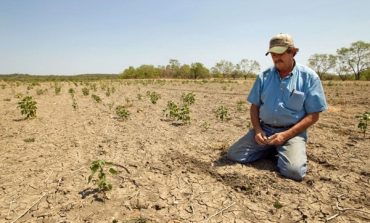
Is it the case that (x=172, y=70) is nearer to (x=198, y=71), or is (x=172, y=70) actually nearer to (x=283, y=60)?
(x=198, y=71)

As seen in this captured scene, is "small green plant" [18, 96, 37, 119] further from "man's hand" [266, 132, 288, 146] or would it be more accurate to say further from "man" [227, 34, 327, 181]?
"man's hand" [266, 132, 288, 146]

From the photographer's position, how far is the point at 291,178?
3307 mm

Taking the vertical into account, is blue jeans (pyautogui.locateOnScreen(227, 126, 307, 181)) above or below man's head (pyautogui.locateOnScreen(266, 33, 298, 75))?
below

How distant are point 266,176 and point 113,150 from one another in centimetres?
235

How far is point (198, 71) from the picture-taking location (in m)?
73.1

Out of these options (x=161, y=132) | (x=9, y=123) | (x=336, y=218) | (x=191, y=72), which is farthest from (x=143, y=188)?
(x=191, y=72)

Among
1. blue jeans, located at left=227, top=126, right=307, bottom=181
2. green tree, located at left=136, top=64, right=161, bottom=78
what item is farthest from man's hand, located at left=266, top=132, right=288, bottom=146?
green tree, located at left=136, top=64, right=161, bottom=78

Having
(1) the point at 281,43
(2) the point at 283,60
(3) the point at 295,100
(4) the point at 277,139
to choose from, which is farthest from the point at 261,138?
(1) the point at 281,43

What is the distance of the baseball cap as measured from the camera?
10.6 feet

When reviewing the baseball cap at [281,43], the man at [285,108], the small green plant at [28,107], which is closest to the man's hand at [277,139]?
the man at [285,108]

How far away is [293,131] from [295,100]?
353mm

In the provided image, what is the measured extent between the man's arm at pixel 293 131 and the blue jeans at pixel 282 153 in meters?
0.11

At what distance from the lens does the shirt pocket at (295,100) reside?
338 centimetres

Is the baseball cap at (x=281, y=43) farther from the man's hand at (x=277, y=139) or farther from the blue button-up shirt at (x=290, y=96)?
the man's hand at (x=277, y=139)
